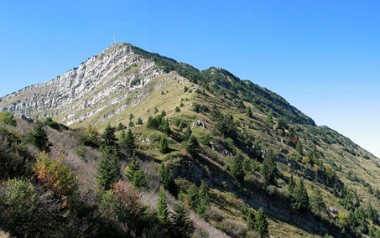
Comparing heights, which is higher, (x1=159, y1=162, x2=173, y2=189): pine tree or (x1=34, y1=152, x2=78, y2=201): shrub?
(x1=159, y1=162, x2=173, y2=189): pine tree

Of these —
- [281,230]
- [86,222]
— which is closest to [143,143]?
[281,230]

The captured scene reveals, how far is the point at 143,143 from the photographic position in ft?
300

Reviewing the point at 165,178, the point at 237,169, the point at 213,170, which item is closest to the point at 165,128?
the point at 213,170

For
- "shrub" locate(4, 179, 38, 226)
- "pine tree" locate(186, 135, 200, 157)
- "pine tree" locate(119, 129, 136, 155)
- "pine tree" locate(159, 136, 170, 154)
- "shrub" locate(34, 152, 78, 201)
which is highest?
"pine tree" locate(186, 135, 200, 157)

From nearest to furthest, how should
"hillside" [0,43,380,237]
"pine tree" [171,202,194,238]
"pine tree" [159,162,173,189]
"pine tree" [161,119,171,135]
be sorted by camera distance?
1. "pine tree" [171,202,194,238]
2. "hillside" [0,43,380,237]
3. "pine tree" [159,162,173,189]
4. "pine tree" [161,119,171,135]

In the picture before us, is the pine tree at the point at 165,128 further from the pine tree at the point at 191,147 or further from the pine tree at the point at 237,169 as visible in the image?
the pine tree at the point at 237,169

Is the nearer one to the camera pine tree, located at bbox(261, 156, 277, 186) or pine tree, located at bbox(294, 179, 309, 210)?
pine tree, located at bbox(294, 179, 309, 210)

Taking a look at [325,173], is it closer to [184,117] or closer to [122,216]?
[184,117]

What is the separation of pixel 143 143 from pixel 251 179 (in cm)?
3414

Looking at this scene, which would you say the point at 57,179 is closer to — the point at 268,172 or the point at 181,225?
the point at 181,225

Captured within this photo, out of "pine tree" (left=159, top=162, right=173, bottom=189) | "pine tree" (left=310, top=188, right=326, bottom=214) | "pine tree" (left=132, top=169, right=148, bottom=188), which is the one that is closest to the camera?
"pine tree" (left=132, top=169, right=148, bottom=188)

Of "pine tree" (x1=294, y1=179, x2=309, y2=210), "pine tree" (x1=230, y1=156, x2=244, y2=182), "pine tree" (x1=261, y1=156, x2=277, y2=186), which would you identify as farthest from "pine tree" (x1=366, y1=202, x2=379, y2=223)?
"pine tree" (x1=230, y1=156, x2=244, y2=182)

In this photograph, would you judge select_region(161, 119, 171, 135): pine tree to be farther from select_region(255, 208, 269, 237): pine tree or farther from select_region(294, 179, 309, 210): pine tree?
select_region(294, 179, 309, 210): pine tree

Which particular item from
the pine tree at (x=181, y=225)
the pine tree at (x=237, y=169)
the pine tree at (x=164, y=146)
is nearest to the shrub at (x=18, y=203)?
the pine tree at (x=181, y=225)
